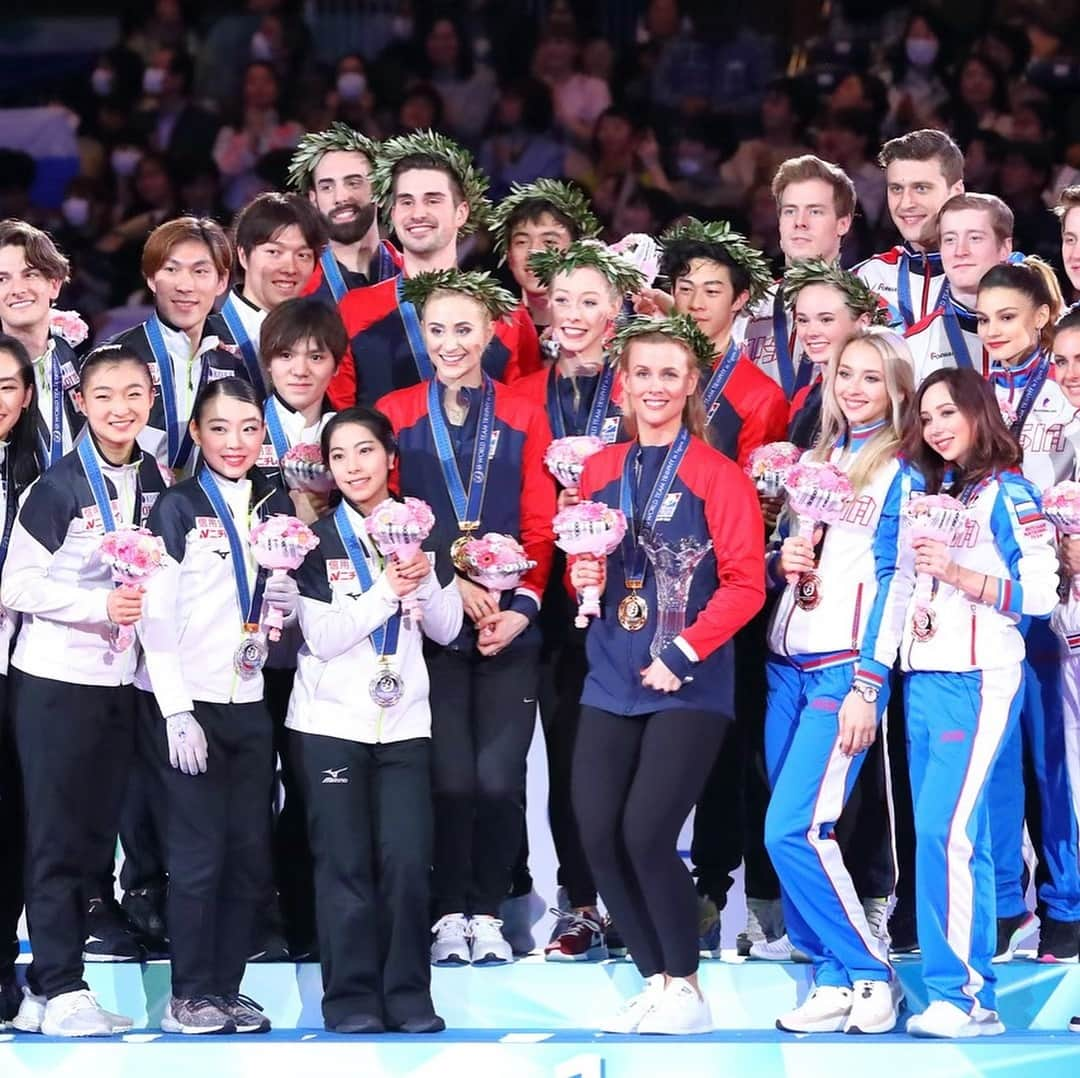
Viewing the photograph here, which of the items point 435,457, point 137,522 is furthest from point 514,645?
point 137,522

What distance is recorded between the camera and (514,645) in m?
5.93

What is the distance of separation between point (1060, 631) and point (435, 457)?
5.77 ft

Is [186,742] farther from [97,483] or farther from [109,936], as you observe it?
[109,936]

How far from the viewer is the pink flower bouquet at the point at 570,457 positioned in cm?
592

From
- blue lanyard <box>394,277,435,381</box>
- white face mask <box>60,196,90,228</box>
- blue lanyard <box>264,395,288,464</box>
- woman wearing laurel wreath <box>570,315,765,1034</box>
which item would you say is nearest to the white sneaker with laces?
woman wearing laurel wreath <box>570,315,765,1034</box>

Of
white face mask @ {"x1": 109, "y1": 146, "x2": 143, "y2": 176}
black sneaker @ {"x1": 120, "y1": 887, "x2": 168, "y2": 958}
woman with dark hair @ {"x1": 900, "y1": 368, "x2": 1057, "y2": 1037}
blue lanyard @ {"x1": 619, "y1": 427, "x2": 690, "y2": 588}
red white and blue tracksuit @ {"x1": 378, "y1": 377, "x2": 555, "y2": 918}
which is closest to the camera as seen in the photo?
woman with dark hair @ {"x1": 900, "y1": 368, "x2": 1057, "y2": 1037}

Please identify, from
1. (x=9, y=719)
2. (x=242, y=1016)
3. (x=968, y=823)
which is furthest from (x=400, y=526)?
(x=968, y=823)

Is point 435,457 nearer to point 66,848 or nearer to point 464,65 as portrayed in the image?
point 66,848

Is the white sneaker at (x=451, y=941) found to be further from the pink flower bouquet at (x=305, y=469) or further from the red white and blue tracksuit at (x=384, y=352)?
Answer: the red white and blue tracksuit at (x=384, y=352)

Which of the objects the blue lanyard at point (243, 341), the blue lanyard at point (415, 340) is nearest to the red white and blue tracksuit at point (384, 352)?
the blue lanyard at point (415, 340)

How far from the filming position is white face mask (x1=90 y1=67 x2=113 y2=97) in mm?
12070

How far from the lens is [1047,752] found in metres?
5.91

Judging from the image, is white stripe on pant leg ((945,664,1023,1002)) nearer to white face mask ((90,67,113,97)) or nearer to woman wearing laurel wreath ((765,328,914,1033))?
woman wearing laurel wreath ((765,328,914,1033))

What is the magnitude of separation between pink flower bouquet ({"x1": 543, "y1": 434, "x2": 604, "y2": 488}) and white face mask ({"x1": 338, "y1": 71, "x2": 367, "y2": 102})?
6.26m
